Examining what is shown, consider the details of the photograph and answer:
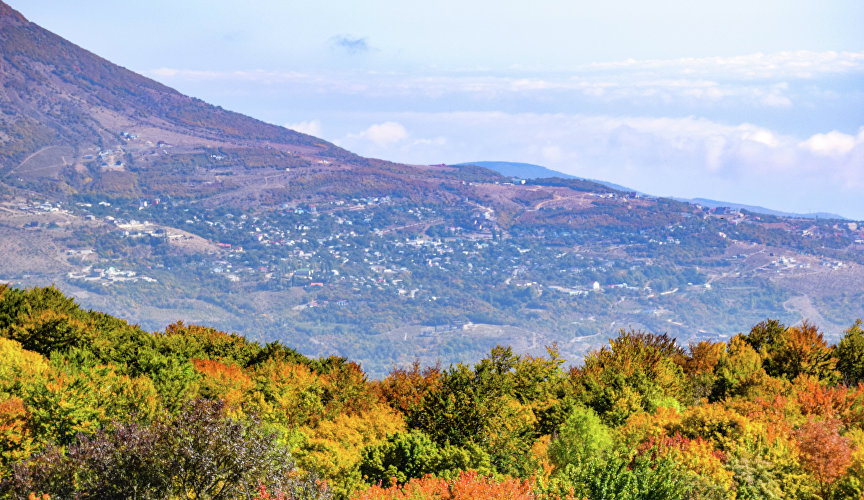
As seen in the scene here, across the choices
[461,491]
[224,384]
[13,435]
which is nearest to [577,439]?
[461,491]

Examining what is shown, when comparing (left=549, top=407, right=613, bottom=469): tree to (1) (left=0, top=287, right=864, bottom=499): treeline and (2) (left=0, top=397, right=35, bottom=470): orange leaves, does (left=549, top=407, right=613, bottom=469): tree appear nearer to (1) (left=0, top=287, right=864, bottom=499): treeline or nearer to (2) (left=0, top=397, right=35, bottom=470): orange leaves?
(1) (left=0, top=287, right=864, bottom=499): treeline

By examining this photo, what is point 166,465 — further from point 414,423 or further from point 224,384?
point 224,384

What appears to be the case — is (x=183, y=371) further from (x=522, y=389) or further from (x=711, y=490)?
(x=711, y=490)

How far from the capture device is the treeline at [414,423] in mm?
19750

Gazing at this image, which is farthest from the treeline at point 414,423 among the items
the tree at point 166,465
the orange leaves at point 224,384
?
the orange leaves at point 224,384

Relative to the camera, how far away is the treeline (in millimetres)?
19750

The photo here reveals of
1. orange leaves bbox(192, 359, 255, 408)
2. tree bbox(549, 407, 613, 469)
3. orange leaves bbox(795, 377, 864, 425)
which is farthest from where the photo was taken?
orange leaves bbox(192, 359, 255, 408)

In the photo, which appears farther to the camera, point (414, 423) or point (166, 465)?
point (414, 423)

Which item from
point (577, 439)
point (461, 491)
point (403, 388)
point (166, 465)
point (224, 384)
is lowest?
point (403, 388)

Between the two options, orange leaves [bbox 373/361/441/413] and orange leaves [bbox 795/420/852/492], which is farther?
orange leaves [bbox 373/361/441/413]

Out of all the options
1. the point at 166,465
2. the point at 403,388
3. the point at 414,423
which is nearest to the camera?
the point at 166,465

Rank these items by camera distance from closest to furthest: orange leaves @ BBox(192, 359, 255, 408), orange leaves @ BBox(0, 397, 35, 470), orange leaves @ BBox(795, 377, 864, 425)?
orange leaves @ BBox(0, 397, 35, 470) → orange leaves @ BBox(795, 377, 864, 425) → orange leaves @ BBox(192, 359, 255, 408)

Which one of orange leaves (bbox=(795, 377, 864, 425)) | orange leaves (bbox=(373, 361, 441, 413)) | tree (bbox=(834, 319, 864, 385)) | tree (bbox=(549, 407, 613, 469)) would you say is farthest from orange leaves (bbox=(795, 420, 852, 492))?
tree (bbox=(834, 319, 864, 385))

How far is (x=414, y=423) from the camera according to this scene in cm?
3531
